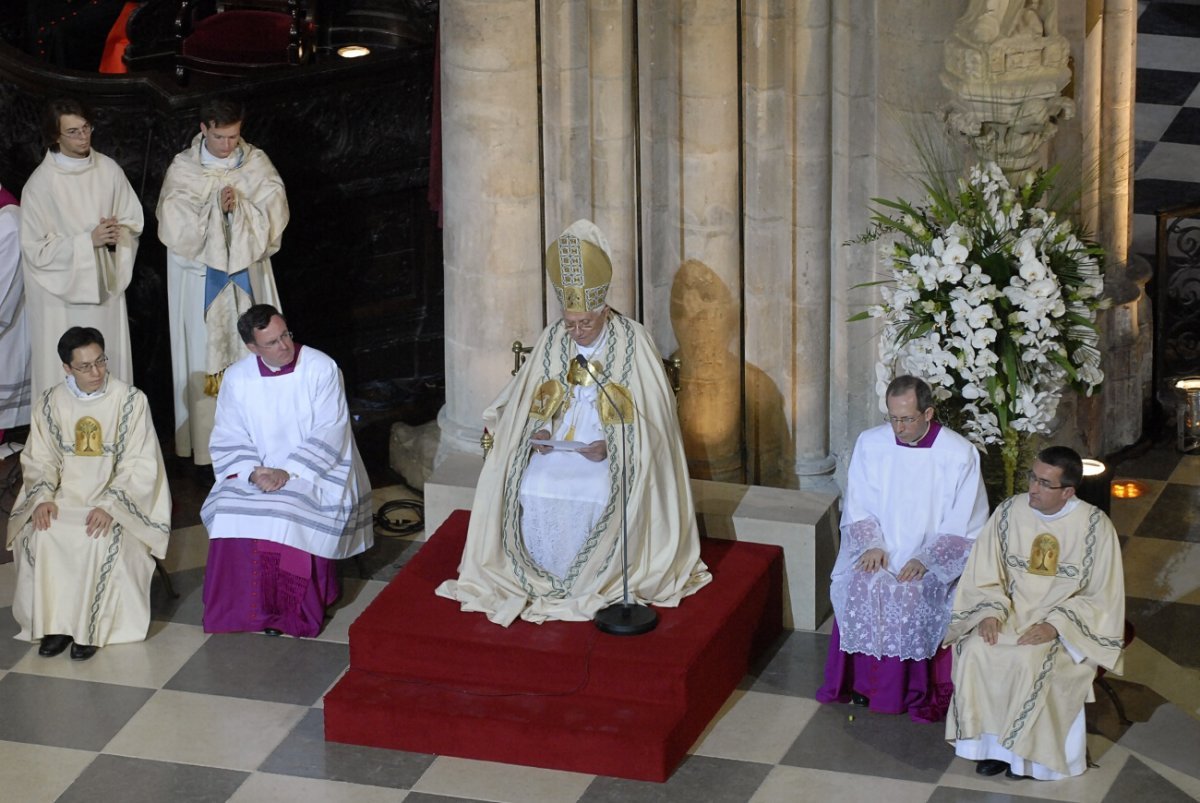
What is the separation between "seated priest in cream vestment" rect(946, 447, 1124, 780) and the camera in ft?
26.2

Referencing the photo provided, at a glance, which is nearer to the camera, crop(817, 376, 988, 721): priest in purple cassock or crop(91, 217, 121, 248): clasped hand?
crop(817, 376, 988, 721): priest in purple cassock

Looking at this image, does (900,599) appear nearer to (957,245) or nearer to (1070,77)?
(957,245)

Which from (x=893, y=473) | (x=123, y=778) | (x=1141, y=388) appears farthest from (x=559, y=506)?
(x=1141, y=388)

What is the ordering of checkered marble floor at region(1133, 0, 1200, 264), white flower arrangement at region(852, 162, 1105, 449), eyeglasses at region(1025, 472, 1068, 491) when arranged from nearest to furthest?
eyeglasses at region(1025, 472, 1068, 491), white flower arrangement at region(852, 162, 1105, 449), checkered marble floor at region(1133, 0, 1200, 264)

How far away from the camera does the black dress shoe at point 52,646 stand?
30.1 feet

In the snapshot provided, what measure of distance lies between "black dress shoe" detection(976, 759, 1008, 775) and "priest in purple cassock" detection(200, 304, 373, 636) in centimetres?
268

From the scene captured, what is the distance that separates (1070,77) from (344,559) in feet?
11.6

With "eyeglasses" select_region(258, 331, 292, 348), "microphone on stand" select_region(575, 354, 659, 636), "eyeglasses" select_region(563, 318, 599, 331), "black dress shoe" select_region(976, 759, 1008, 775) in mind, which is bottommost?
"black dress shoe" select_region(976, 759, 1008, 775)

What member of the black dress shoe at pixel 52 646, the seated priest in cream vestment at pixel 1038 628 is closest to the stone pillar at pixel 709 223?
the seated priest in cream vestment at pixel 1038 628

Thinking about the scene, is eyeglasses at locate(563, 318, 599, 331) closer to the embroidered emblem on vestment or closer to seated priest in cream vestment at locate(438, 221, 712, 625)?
seated priest in cream vestment at locate(438, 221, 712, 625)

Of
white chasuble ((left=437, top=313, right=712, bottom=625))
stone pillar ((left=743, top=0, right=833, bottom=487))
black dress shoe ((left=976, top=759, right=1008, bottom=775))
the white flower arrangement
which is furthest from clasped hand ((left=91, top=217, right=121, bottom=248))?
black dress shoe ((left=976, top=759, right=1008, bottom=775))

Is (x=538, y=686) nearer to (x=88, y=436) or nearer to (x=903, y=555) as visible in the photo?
(x=903, y=555)

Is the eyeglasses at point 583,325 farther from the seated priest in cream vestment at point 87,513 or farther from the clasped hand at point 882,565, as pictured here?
the seated priest in cream vestment at point 87,513

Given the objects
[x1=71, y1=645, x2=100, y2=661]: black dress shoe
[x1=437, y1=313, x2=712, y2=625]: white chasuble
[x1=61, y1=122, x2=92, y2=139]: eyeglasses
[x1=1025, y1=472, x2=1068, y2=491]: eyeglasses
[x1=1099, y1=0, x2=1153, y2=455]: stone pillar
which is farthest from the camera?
[x1=61, y1=122, x2=92, y2=139]: eyeglasses
